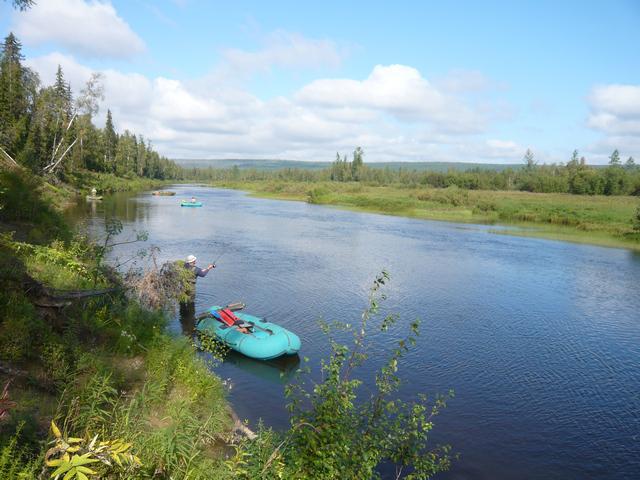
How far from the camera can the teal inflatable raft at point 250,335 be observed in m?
12.5

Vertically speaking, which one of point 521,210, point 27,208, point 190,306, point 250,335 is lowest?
point 250,335

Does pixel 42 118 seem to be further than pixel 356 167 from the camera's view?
No

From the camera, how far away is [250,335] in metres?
12.9

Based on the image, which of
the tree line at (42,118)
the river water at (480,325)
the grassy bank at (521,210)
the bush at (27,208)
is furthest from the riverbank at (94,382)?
the grassy bank at (521,210)

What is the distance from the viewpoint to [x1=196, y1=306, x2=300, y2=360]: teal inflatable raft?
12.5m

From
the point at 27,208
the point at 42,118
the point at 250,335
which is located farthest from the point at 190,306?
the point at 42,118

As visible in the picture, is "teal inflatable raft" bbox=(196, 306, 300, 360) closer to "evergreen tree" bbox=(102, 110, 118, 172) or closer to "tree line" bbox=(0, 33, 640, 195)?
"tree line" bbox=(0, 33, 640, 195)

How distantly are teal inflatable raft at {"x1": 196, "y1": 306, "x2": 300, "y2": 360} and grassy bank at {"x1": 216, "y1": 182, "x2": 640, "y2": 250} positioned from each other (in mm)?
33666

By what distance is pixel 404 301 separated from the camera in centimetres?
1927

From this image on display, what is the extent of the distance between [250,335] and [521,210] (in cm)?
4991

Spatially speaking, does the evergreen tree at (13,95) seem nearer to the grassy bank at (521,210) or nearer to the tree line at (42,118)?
the tree line at (42,118)

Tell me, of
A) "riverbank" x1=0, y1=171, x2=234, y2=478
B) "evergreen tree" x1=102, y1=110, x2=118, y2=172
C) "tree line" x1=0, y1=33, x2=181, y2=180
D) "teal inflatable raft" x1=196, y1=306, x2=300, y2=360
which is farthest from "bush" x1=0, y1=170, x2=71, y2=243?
"evergreen tree" x1=102, y1=110, x2=118, y2=172

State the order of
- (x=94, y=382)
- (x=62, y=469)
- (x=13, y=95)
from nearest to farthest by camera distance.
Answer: (x=62, y=469) < (x=94, y=382) < (x=13, y=95)

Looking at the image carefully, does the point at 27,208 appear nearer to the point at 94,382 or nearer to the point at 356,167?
the point at 94,382
